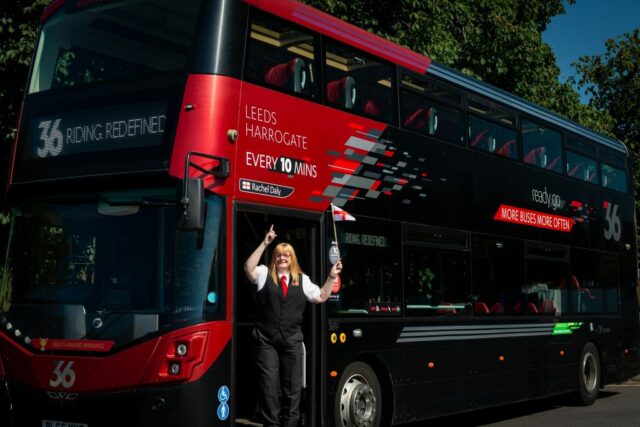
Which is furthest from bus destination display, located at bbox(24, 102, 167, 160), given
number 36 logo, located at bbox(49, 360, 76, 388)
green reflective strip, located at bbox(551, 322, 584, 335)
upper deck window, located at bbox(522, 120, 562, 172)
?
green reflective strip, located at bbox(551, 322, 584, 335)

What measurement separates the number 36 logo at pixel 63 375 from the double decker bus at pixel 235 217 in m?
0.02

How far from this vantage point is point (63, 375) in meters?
7.90

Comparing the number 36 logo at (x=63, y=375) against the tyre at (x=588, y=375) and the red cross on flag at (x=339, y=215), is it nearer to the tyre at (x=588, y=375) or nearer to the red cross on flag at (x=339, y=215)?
the red cross on flag at (x=339, y=215)

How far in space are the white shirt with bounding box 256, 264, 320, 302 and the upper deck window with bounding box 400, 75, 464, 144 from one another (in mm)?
2773

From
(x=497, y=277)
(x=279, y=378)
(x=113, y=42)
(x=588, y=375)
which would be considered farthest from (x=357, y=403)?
(x=588, y=375)

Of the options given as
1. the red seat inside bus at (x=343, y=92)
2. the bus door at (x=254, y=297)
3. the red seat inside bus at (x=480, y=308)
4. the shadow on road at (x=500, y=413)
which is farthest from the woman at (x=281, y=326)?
the shadow on road at (x=500, y=413)

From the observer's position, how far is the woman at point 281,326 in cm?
848

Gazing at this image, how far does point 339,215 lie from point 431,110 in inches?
98.3

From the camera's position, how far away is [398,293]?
408 inches

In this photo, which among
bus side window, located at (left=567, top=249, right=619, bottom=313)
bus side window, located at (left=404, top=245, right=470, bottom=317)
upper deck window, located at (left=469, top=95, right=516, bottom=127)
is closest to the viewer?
bus side window, located at (left=404, top=245, right=470, bottom=317)

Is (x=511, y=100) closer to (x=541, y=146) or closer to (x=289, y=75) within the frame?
(x=541, y=146)

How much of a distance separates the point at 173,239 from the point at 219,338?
2.87ft

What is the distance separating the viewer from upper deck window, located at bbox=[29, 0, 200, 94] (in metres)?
8.34

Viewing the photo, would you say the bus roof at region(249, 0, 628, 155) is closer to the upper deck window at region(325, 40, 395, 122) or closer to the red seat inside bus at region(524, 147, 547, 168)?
the upper deck window at region(325, 40, 395, 122)
